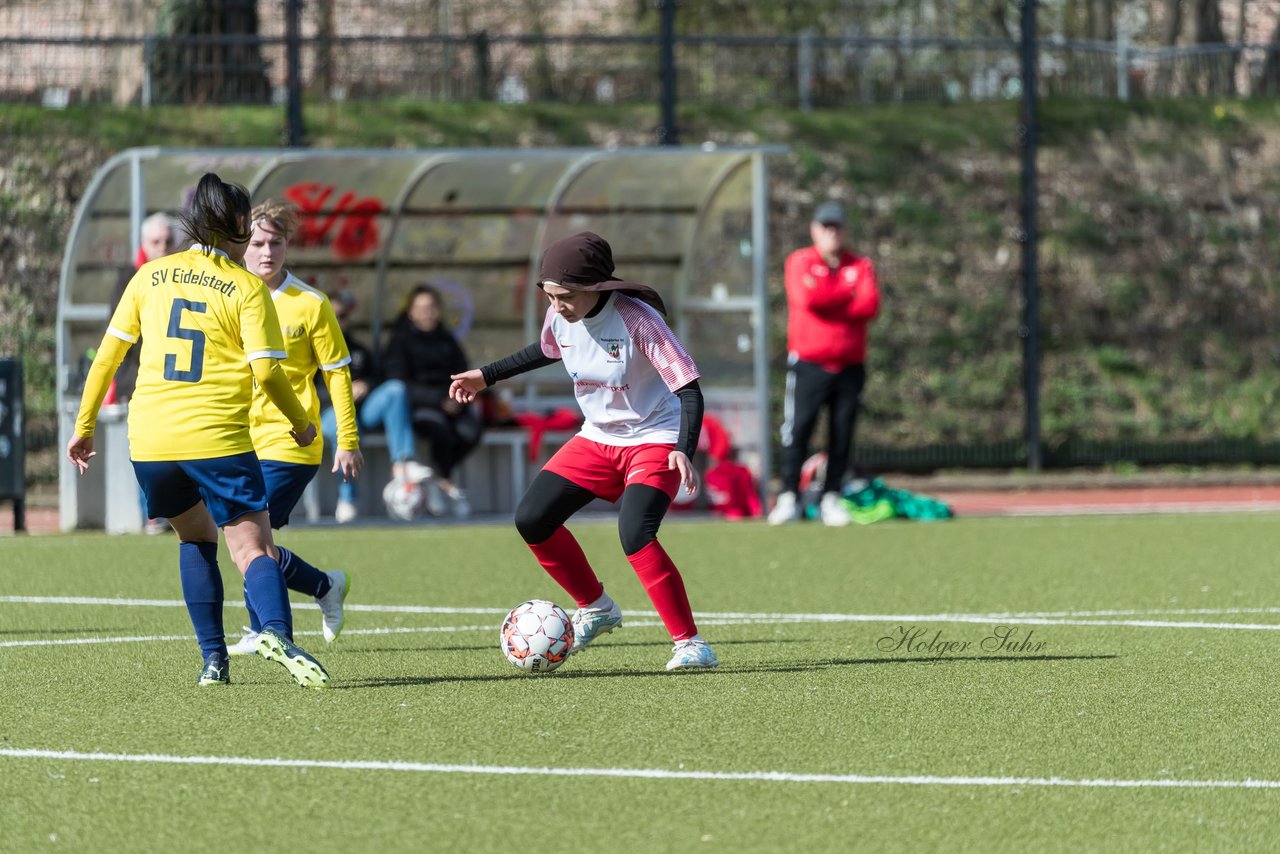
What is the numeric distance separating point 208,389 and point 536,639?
141cm

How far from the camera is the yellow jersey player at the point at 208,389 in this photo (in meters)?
6.38

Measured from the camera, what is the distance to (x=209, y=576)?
660cm

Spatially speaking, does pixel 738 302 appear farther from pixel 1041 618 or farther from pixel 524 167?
pixel 1041 618

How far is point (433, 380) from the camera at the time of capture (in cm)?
1401

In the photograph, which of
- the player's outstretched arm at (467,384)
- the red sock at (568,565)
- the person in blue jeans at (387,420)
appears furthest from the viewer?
the person in blue jeans at (387,420)

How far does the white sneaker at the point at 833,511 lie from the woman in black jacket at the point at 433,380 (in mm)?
2538

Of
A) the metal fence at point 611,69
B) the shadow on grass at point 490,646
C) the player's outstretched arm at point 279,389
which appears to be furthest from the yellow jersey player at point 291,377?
the metal fence at point 611,69

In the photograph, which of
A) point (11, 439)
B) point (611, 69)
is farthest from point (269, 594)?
point (611, 69)

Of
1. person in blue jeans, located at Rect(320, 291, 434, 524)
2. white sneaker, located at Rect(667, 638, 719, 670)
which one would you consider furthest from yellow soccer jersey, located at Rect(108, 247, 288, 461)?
person in blue jeans, located at Rect(320, 291, 434, 524)

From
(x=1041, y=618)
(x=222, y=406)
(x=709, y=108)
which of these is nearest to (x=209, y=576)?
(x=222, y=406)

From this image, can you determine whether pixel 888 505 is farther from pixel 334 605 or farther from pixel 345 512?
pixel 334 605

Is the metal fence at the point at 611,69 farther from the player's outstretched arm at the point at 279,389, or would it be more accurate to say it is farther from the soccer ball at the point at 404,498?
the player's outstretched arm at the point at 279,389

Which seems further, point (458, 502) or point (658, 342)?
point (458, 502)

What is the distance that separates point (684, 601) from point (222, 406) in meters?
1.75
